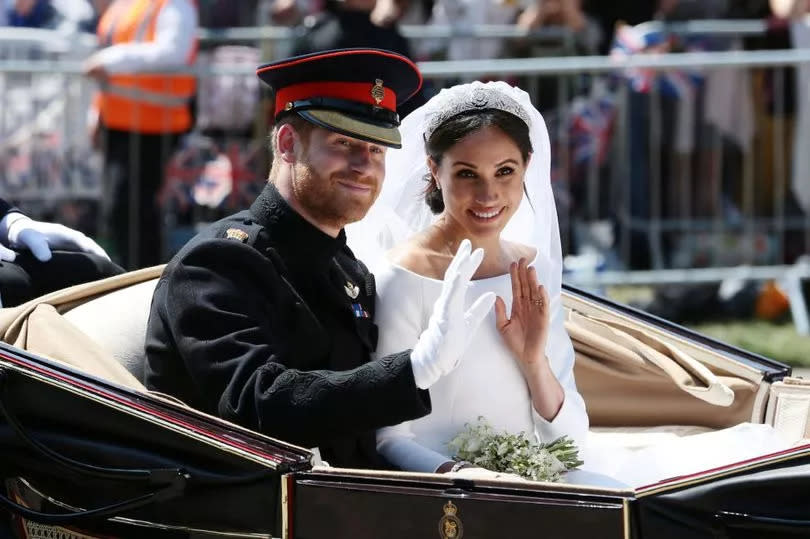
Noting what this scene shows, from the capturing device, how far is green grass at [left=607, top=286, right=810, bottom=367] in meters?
6.93

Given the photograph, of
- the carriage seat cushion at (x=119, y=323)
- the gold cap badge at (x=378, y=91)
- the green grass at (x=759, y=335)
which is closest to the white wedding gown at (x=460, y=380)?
the gold cap badge at (x=378, y=91)

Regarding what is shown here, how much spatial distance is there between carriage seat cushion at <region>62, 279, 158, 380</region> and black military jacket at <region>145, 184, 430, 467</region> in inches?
8.8

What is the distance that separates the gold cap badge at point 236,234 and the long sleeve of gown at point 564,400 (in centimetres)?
81

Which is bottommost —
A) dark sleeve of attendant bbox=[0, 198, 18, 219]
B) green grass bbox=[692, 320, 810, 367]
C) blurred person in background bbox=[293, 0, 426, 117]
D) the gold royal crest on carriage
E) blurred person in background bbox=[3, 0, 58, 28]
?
green grass bbox=[692, 320, 810, 367]

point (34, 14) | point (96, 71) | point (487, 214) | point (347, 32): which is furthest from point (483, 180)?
point (34, 14)

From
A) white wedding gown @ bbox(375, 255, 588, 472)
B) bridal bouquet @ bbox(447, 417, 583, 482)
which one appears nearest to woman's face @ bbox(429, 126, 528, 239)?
white wedding gown @ bbox(375, 255, 588, 472)

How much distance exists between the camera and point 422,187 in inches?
145

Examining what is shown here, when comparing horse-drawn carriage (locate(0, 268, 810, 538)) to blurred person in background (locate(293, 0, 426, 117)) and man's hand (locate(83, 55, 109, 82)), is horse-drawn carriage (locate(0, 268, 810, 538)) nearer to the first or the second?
blurred person in background (locate(293, 0, 426, 117))

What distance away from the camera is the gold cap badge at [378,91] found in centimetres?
328

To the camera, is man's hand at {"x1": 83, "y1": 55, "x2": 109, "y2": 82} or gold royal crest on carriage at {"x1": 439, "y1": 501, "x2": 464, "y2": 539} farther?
man's hand at {"x1": 83, "y1": 55, "x2": 109, "y2": 82}

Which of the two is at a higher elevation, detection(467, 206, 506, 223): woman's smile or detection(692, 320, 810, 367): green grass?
detection(467, 206, 506, 223): woman's smile

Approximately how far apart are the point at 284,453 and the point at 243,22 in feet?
19.3

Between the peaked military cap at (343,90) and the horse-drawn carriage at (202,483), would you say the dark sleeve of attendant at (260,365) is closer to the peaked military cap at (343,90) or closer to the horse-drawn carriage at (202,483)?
the horse-drawn carriage at (202,483)

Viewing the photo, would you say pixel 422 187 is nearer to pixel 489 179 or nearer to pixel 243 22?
pixel 489 179
